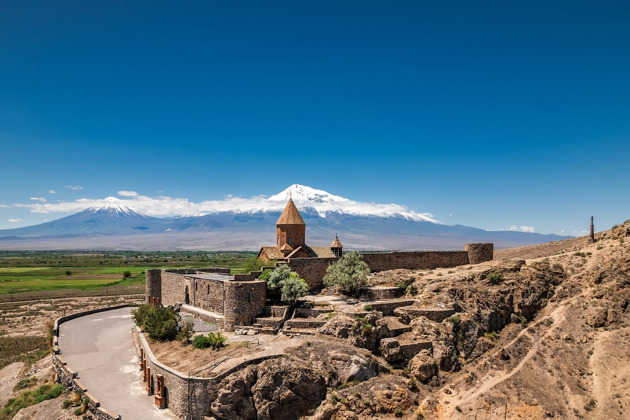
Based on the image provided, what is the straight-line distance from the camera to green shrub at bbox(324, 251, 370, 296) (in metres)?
29.5

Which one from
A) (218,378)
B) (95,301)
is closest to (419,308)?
(218,378)

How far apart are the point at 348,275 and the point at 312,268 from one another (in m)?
3.68

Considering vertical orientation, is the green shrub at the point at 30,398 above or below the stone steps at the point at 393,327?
below

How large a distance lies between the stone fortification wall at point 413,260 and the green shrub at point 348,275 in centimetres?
422

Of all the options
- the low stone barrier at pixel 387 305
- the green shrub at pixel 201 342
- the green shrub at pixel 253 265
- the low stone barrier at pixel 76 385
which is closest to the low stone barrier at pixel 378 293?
the low stone barrier at pixel 387 305

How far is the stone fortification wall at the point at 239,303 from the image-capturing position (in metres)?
26.1

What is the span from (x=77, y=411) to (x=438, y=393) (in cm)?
1824

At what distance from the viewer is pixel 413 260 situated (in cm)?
3662

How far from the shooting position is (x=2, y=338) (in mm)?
39250

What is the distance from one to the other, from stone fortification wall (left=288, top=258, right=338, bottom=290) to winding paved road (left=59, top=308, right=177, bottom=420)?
1195cm

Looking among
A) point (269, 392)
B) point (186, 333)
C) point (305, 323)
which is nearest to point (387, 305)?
point (305, 323)

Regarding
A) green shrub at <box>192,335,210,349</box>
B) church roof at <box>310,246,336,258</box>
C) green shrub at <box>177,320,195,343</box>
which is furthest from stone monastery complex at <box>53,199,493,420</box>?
green shrub at <box>177,320,195,343</box>

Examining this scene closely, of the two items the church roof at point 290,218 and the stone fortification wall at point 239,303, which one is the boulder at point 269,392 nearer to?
the stone fortification wall at point 239,303

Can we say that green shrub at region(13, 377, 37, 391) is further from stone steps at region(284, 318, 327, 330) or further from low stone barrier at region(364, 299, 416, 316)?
low stone barrier at region(364, 299, 416, 316)
